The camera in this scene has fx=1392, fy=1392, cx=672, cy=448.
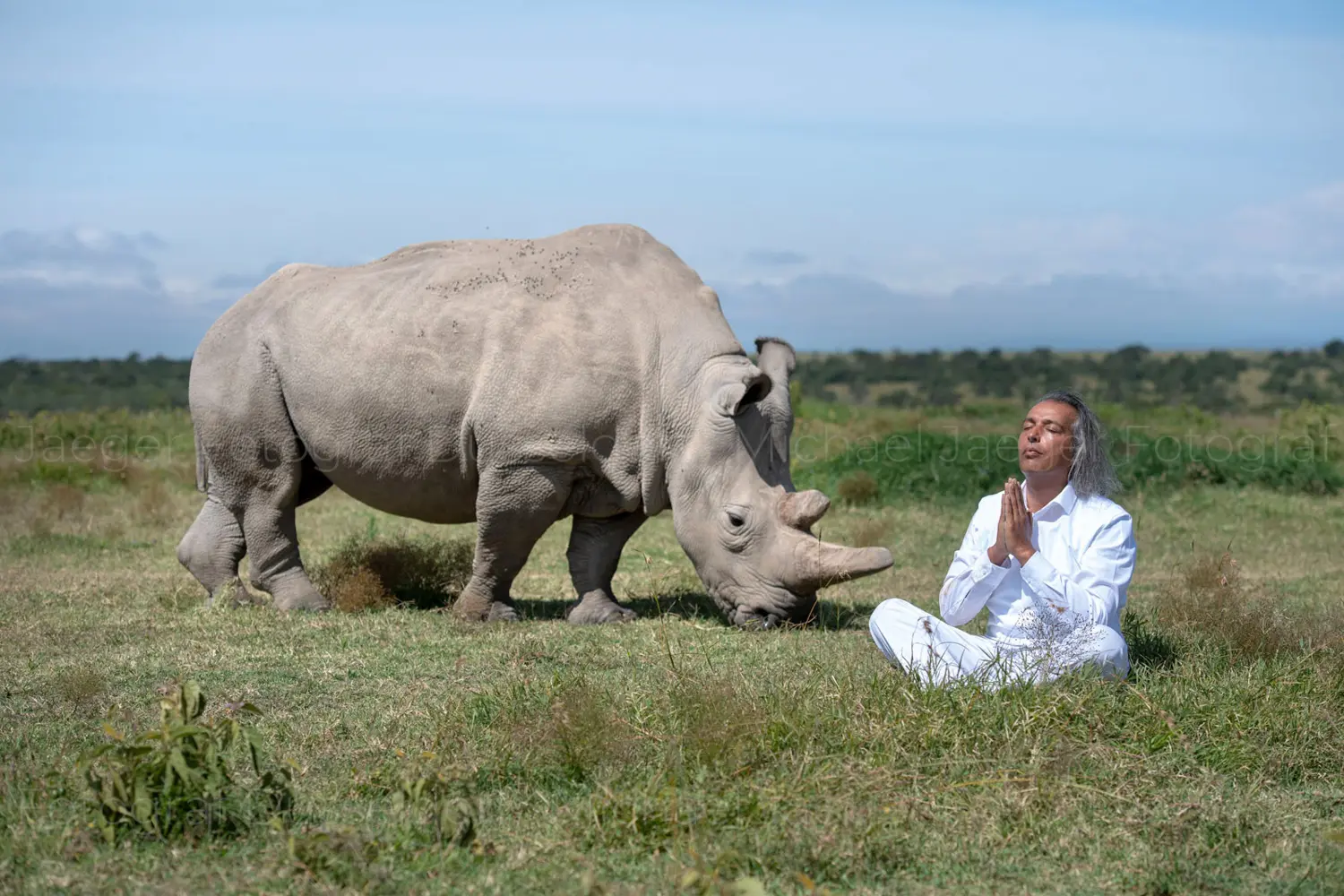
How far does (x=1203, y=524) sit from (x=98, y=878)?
35.5 ft

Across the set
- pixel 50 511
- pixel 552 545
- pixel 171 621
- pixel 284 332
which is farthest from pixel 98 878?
pixel 50 511

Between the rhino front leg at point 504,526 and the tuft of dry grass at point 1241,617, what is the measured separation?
3452 millimetres

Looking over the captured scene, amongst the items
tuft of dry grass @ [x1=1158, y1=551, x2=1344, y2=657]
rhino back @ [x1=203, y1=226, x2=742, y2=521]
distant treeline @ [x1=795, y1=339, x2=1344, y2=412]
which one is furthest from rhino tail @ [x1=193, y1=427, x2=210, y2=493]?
distant treeline @ [x1=795, y1=339, x2=1344, y2=412]

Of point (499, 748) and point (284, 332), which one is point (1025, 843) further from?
point (284, 332)

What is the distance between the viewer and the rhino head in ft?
25.8

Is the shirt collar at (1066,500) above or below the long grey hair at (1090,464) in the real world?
below

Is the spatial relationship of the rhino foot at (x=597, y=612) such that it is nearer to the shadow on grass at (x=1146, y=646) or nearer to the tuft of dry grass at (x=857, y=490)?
the shadow on grass at (x=1146, y=646)

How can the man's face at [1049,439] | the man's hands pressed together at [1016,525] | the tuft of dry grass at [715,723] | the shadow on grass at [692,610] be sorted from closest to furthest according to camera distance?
the tuft of dry grass at [715,723] → the man's hands pressed together at [1016,525] → the man's face at [1049,439] → the shadow on grass at [692,610]

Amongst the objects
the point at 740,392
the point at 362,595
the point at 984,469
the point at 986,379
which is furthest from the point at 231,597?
the point at 986,379

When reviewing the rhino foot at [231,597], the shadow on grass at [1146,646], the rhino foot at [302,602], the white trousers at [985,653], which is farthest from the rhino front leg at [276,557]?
the shadow on grass at [1146,646]

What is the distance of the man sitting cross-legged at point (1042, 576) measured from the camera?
5.48m

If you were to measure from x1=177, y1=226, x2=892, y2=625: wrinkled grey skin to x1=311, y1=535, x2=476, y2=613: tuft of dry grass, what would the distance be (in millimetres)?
313

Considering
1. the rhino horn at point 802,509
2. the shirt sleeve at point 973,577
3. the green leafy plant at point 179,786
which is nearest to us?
the green leafy plant at point 179,786

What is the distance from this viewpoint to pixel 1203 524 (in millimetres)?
12570
